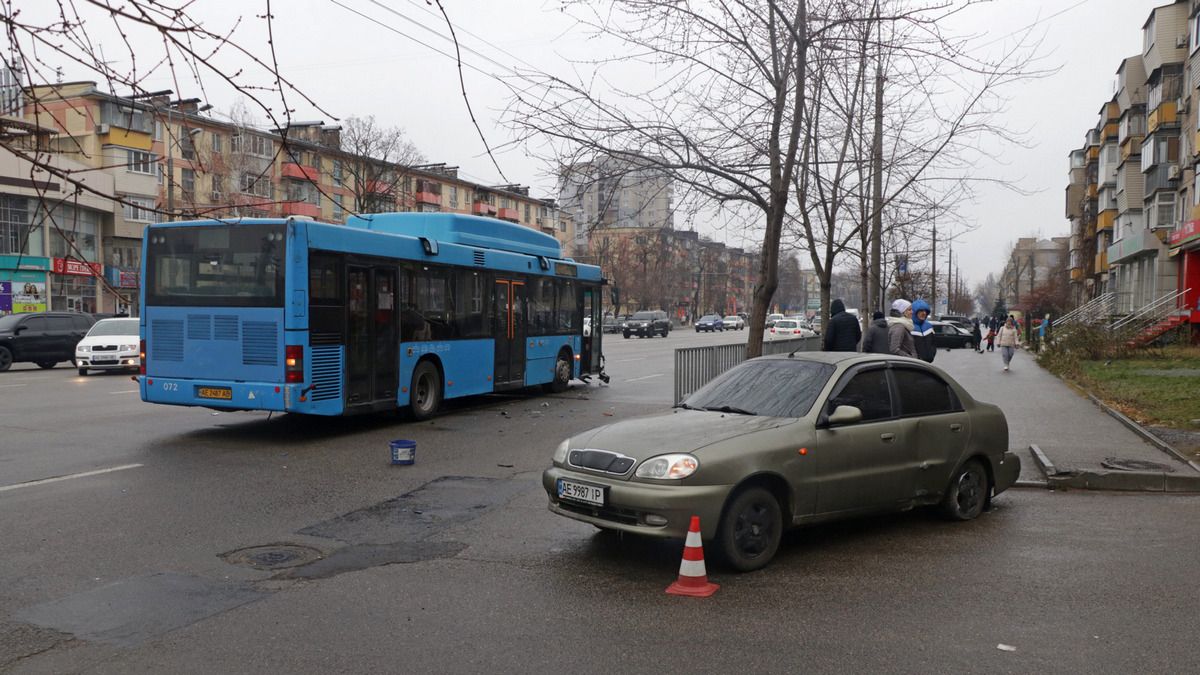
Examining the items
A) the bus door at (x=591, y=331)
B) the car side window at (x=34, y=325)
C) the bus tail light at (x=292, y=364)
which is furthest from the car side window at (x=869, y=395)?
the car side window at (x=34, y=325)

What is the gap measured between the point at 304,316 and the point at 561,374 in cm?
840

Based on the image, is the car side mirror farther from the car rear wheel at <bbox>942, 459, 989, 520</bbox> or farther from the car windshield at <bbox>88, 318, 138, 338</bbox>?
the car windshield at <bbox>88, 318, 138, 338</bbox>

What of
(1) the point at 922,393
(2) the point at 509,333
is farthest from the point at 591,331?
(1) the point at 922,393

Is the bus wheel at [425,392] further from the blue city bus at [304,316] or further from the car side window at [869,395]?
the car side window at [869,395]

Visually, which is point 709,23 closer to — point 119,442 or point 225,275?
point 225,275

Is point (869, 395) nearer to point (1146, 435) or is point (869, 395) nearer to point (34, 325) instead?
point (1146, 435)

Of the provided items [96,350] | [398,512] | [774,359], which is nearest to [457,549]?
[398,512]

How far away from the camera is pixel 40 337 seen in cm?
2695

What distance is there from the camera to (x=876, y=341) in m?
12.7

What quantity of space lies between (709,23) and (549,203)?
307 centimetres

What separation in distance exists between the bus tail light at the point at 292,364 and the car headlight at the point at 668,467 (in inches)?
275

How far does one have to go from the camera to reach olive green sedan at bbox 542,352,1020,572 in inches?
240

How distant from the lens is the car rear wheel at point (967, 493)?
7785 millimetres

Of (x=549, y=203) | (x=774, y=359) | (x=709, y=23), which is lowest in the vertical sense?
(x=774, y=359)
